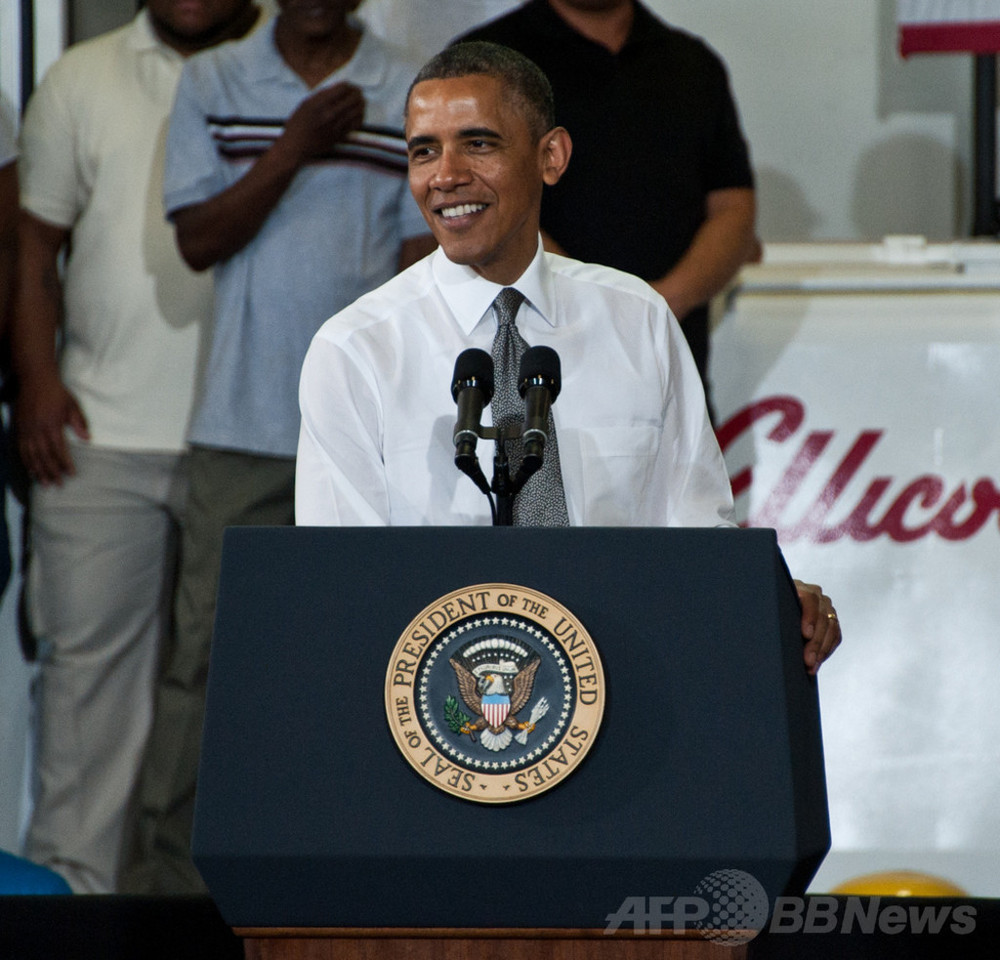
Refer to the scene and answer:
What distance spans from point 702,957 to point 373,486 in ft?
2.44

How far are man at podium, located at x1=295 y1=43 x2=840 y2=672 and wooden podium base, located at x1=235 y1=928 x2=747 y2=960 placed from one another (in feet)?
1.91

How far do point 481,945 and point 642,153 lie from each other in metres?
1.99

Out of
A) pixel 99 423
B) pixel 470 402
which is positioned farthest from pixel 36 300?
pixel 470 402

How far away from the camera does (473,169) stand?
2.01 m

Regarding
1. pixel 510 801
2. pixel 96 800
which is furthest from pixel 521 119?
pixel 96 800

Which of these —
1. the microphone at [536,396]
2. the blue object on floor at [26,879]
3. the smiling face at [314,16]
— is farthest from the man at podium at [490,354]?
the smiling face at [314,16]

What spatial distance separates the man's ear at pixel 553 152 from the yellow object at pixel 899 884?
1.60 meters

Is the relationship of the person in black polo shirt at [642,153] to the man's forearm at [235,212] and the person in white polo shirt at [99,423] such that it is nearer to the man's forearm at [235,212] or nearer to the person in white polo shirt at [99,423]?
the man's forearm at [235,212]

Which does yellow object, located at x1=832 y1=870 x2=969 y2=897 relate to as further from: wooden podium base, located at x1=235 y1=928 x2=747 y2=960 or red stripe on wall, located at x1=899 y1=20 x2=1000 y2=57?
red stripe on wall, located at x1=899 y1=20 x2=1000 y2=57

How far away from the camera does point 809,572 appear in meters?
3.28

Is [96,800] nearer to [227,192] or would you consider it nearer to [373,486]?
[227,192]

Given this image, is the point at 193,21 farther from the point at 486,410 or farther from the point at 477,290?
the point at 486,410

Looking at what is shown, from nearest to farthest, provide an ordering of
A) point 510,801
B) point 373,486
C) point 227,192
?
1. point 510,801
2. point 373,486
3. point 227,192

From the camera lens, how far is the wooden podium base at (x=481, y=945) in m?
1.35
